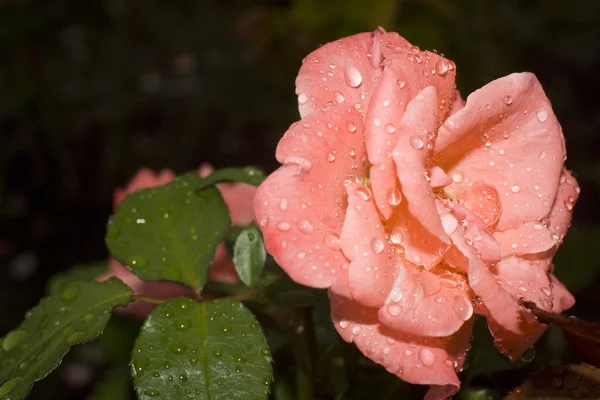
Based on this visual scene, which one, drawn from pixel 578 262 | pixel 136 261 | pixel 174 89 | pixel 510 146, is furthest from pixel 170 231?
pixel 174 89

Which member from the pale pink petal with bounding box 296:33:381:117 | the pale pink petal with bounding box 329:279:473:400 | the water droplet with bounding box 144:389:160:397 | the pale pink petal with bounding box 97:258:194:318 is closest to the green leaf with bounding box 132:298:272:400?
the water droplet with bounding box 144:389:160:397

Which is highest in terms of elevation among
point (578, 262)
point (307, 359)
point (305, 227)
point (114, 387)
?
point (305, 227)

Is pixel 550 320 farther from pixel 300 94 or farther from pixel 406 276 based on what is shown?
pixel 300 94

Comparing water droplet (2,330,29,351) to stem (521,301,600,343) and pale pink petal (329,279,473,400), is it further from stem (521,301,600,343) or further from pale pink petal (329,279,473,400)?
stem (521,301,600,343)

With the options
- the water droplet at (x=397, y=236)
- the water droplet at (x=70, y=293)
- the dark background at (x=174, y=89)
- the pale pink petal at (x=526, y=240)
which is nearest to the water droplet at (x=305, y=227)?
the water droplet at (x=397, y=236)

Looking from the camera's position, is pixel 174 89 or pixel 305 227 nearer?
pixel 305 227

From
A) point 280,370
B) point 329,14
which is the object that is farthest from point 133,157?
point 280,370

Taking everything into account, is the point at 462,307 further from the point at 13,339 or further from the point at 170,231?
the point at 13,339
